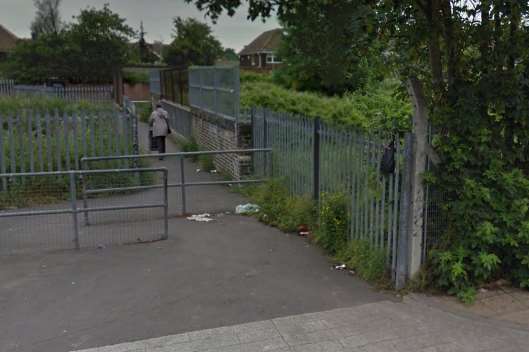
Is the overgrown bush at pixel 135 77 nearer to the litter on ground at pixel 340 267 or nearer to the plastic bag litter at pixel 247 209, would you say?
the plastic bag litter at pixel 247 209

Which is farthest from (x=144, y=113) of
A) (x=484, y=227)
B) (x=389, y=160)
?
(x=484, y=227)

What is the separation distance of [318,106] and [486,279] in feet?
30.4

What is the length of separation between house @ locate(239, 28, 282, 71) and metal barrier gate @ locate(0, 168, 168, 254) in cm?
4318

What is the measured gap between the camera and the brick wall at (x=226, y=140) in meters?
8.89

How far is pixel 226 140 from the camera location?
9.86 metres

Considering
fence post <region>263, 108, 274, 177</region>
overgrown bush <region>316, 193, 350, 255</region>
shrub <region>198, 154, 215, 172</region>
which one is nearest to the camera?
overgrown bush <region>316, 193, 350, 255</region>

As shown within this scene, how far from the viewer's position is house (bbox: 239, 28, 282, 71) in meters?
52.7

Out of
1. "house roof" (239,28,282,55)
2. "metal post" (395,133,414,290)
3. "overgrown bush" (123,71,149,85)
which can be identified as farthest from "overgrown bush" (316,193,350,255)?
"house roof" (239,28,282,55)

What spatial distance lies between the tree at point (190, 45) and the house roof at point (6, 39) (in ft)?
57.1

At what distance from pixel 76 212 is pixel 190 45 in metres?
39.4

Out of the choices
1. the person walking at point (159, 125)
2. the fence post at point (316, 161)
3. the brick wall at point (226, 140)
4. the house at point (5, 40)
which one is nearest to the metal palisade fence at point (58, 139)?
the brick wall at point (226, 140)

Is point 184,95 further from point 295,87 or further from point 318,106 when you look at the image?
point 295,87

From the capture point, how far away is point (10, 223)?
6.80 metres

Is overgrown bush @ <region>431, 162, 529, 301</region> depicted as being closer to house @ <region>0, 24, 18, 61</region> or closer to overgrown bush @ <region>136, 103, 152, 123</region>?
overgrown bush @ <region>136, 103, 152, 123</region>
